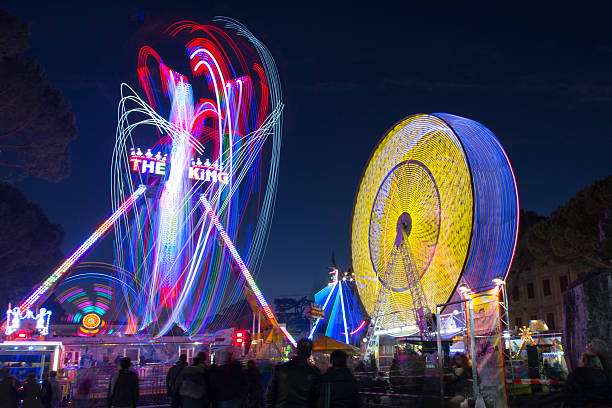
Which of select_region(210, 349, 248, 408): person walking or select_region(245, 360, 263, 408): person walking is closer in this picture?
select_region(210, 349, 248, 408): person walking

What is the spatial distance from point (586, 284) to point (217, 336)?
38009 millimetres

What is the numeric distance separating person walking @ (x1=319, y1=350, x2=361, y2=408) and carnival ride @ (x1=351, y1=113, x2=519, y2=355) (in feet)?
50.7

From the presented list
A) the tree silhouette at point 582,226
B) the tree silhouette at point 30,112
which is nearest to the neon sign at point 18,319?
the tree silhouette at point 30,112

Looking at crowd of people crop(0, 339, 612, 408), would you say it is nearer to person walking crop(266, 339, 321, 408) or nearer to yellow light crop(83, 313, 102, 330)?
person walking crop(266, 339, 321, 408)

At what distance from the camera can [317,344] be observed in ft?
80.9

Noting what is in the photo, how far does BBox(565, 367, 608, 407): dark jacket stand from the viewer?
5371 millimetres

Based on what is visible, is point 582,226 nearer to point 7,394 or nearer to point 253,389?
point 253,389

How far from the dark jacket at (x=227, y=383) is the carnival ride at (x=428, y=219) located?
1327cm

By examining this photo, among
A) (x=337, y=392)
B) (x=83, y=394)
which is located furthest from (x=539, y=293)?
(x=337, y=392)

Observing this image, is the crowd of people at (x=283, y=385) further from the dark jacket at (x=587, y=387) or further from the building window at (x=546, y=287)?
the building window at (x=546, y=287)

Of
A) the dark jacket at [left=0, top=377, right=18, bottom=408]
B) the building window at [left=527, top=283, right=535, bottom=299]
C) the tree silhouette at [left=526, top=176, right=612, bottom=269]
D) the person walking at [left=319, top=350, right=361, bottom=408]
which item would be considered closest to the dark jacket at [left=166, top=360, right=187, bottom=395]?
the dark jacket at [left=0, top=377, right=18, bottom=408]

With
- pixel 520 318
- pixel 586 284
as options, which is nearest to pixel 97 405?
pixel 586 284

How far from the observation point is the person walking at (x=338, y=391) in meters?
4.84

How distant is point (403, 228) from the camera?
25172 mm
